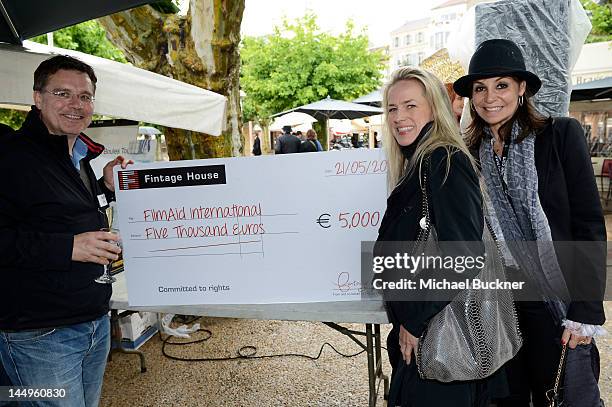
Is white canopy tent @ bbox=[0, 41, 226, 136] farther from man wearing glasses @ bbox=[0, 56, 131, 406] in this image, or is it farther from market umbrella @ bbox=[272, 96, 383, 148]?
market umbrella @ bbox=[272, 96, 383, 148]

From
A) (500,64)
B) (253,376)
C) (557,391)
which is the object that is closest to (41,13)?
(500,64)

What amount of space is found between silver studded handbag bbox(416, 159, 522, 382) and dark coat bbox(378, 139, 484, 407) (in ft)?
0.12

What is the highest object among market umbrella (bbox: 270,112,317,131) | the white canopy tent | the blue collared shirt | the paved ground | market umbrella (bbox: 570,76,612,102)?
market umbrella (bbox: 270,112,317,131)

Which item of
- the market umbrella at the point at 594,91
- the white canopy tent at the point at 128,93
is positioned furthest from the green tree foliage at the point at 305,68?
the white canopy tent at the point at 128,93

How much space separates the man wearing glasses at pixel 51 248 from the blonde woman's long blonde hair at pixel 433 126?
1.15m

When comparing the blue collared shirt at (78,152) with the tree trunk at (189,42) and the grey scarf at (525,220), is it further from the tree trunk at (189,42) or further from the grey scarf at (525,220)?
the tree trunk at (189,42)

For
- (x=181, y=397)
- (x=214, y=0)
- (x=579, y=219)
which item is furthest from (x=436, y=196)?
(x=214, y=0)

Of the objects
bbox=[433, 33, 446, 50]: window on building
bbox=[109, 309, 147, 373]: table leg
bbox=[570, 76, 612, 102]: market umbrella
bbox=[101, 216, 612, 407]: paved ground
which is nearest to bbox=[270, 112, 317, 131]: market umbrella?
bbox=[570, 76, 612, 102]: market umbrella

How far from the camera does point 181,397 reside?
128 inches

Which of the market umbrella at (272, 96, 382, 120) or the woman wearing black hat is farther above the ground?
the market umbrella at (272, 96, 382, 120)

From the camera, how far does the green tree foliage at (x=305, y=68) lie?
2245 cm

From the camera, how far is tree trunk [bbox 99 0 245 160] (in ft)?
16.3

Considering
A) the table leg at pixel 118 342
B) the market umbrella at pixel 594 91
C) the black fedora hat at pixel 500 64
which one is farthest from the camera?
the market umbrella at pixel 594 91

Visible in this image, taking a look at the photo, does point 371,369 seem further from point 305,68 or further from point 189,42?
point 305,68
